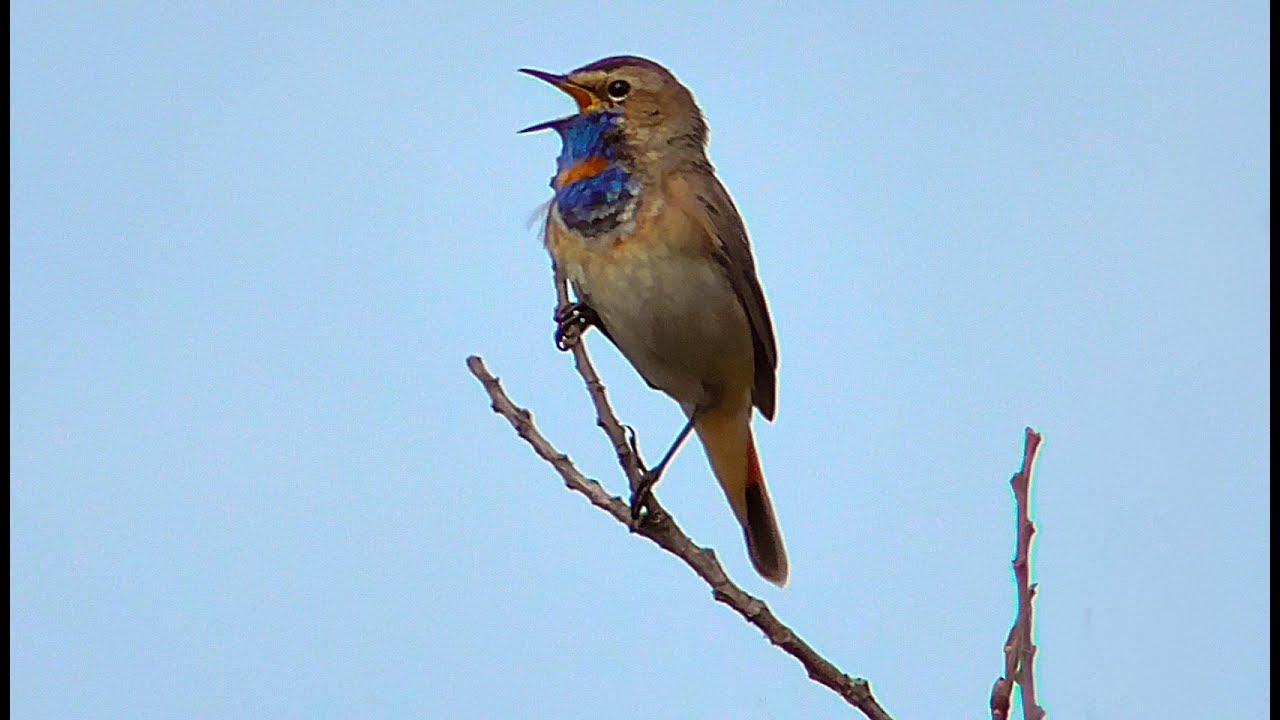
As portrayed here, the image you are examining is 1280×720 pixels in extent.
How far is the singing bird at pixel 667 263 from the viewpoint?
5715 mm

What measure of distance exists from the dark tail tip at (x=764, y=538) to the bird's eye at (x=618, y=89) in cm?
163

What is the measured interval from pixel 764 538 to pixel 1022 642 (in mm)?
3476

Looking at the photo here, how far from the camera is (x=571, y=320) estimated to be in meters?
5.73

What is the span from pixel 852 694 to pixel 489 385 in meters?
1.34

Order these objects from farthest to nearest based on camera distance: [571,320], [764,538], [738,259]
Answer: [764,538] < [738,259] < [571,320]

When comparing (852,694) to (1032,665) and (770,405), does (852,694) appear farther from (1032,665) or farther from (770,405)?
(770,405)

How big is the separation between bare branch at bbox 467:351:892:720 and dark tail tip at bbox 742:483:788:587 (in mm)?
1651

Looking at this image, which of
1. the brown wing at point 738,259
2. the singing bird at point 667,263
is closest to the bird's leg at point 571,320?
the singing bird at point 667,263

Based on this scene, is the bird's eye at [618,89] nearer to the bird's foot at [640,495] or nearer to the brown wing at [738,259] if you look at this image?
the brown wing at [738,259]

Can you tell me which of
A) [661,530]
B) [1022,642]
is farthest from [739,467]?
[1022,642]

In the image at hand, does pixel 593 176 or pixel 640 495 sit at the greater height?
pixel 593 176

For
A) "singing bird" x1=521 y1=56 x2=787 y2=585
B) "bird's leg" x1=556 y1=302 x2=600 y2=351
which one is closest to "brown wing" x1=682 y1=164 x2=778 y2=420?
"singing bird" x1=521 y1=56 x2=787 y2=585

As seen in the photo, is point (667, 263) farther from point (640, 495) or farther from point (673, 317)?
point (640, 495)

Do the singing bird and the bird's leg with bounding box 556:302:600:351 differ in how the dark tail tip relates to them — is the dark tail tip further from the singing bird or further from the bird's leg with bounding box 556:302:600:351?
the bird's leg with bounding box 556:302:600:351
